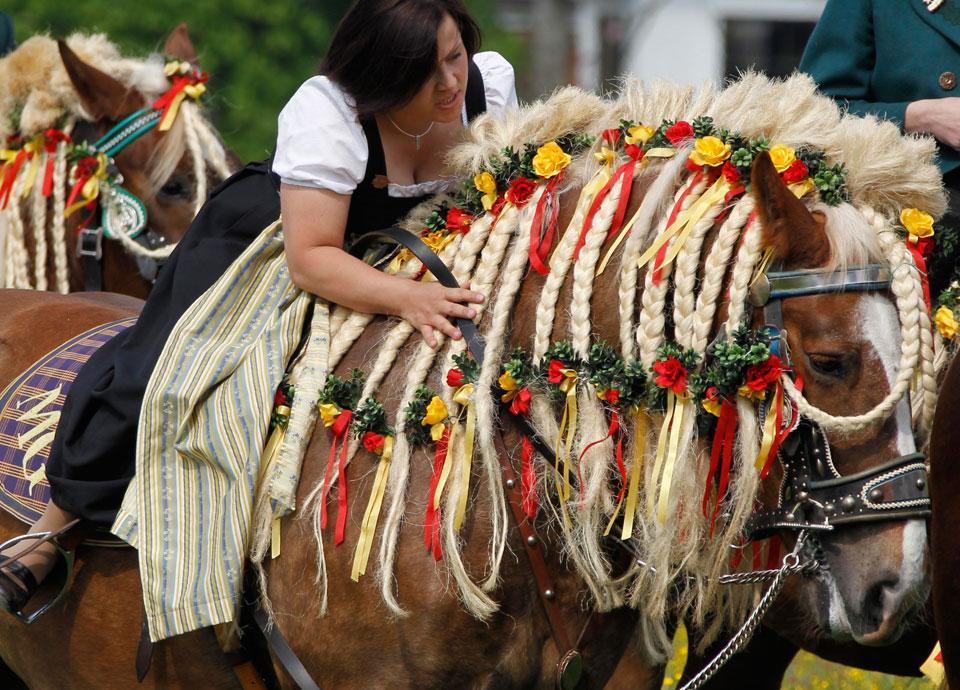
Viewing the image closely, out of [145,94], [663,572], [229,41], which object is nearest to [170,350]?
[663,572]

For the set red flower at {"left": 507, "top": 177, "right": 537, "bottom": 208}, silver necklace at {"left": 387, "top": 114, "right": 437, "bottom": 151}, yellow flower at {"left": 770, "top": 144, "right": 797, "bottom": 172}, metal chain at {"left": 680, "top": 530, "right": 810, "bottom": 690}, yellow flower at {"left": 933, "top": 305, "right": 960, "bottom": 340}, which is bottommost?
metal chain at {"left": 680, "top": 530, "right": 810, "bottom": 690}

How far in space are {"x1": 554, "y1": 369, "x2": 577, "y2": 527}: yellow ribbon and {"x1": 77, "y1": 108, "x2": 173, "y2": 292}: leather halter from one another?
2639 millimetres

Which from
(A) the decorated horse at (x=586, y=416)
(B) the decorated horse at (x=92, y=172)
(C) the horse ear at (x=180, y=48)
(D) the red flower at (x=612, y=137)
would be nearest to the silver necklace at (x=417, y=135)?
(A) the decorated horse at (x=586, y=416)

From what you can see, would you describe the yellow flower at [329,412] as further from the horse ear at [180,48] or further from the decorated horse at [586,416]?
the horse ear at [180,48]

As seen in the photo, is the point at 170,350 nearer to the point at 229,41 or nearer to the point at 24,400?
the point at 24,400

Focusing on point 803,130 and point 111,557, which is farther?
point 111,557

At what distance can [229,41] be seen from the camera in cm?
1578

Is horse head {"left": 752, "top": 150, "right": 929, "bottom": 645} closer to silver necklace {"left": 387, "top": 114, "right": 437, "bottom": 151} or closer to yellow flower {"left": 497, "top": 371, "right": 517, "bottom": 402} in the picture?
yellow flower {"left": 497, "top": 371, "right": 517, "bottom": 402}

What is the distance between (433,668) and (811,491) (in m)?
0.84

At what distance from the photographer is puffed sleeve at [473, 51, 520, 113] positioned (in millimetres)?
3211

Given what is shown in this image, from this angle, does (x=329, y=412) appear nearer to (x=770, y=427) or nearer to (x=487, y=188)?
(x=487, y=188)

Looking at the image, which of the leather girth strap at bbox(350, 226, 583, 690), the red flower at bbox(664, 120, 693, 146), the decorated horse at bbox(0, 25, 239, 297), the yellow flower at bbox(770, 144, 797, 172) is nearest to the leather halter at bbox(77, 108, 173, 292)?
the decorated horse at bbox(0, 25, 239, 297)

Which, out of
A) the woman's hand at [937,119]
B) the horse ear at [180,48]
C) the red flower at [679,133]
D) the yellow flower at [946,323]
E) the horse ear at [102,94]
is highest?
the horse ear at [180,48]

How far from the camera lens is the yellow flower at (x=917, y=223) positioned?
99.7 inches
